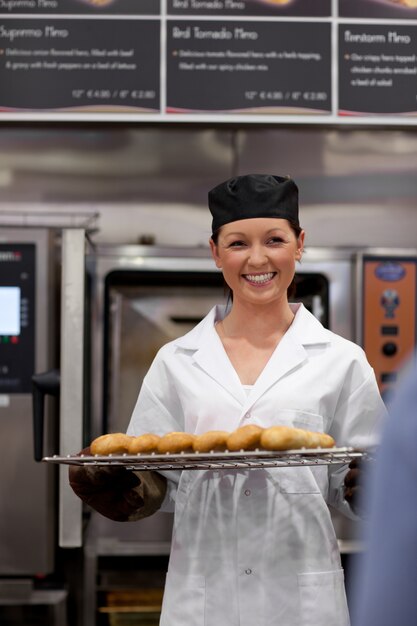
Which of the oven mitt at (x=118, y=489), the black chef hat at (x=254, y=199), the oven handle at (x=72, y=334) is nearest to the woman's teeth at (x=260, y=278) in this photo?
the black chef hat at (x=254, y=199)

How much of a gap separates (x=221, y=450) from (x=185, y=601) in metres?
0.32

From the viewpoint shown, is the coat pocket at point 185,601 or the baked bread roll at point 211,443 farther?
the coat pocket at point 185,601

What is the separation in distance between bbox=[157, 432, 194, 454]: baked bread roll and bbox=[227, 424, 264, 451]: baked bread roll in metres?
0.09

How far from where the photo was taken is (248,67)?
2.93 m

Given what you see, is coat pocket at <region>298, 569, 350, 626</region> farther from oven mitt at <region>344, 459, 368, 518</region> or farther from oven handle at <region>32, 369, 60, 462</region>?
oven handle at <region>32, 369, 60, 462</region>

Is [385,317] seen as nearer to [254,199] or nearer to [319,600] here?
[254,199]

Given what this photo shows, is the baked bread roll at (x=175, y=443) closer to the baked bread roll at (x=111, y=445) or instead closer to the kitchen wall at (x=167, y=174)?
the baked bread roll at (x=111, y=445)

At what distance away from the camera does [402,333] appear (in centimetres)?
272

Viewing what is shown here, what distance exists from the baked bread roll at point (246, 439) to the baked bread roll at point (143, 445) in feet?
0.48

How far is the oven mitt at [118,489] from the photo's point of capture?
4.91 feet

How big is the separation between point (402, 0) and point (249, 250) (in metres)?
1.73

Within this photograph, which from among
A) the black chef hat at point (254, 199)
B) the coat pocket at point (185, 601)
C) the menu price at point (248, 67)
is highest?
the menu price at point (248, 67)

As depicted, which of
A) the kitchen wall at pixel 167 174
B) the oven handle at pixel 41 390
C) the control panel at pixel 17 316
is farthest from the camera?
the kitchen wall at pixel 167 174

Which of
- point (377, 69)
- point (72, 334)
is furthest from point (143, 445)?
point (377, 69)
